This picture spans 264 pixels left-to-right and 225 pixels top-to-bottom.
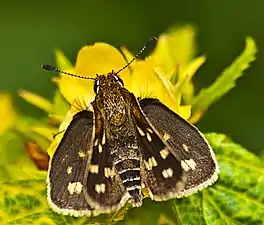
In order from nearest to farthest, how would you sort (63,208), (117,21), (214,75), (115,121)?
(63,208), (115,121), (214,75), (117,21)

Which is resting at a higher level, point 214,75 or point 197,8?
point 197,8

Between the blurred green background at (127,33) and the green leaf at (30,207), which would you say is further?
the blurred green background at (127,33)

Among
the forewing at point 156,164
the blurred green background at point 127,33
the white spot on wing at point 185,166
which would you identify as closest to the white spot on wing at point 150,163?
the forewing at point 156,164

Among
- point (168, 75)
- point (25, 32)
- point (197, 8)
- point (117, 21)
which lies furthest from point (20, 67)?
point (168, 75)

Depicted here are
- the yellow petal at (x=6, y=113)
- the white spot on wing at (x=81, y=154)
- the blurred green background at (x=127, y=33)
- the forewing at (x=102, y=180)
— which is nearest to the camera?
the forewing at (x=102, y=180)

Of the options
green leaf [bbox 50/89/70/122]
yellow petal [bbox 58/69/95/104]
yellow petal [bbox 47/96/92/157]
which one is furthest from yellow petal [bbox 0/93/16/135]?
yellow petal [bbox 47/96/92/157]

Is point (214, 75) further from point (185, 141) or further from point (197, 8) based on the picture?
point (185, 141)

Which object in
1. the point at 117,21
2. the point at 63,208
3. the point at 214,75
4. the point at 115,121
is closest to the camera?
the point at 63,208

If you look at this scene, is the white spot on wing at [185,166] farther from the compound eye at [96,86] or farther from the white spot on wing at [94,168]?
the compound eye at [96,86]
